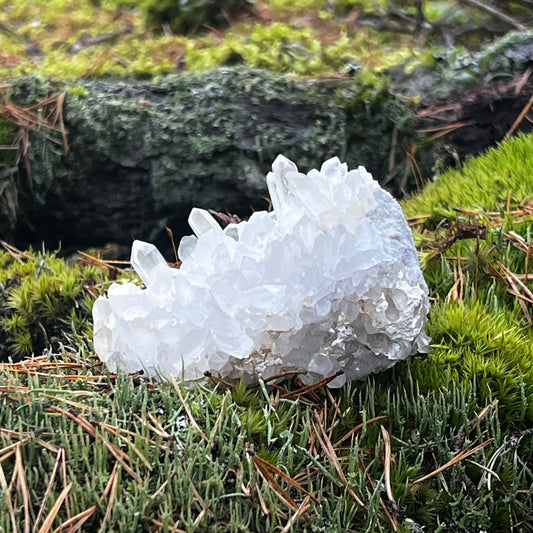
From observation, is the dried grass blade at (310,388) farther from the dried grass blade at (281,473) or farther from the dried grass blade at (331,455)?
the dried grass blade at (281,473)

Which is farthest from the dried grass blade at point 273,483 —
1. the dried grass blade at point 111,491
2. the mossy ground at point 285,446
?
the dried grass blade at point 111,491

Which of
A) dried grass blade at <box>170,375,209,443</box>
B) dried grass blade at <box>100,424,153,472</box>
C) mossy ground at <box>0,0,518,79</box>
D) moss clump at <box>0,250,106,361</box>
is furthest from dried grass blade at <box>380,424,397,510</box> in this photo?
mossy ground at <box>0,0,518,79</box>

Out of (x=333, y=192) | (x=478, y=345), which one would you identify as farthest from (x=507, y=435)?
(x=333, y=192)

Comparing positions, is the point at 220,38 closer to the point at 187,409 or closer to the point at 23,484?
the point at 187,409

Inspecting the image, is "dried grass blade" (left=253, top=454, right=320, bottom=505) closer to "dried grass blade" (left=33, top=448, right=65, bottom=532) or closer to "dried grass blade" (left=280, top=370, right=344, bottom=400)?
"dried grass blade" (left=280, top=370, right=344, bottom=400)

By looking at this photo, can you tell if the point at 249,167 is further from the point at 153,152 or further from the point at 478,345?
the point at 478,345

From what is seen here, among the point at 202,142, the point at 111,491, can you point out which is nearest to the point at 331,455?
the point at 111,491
